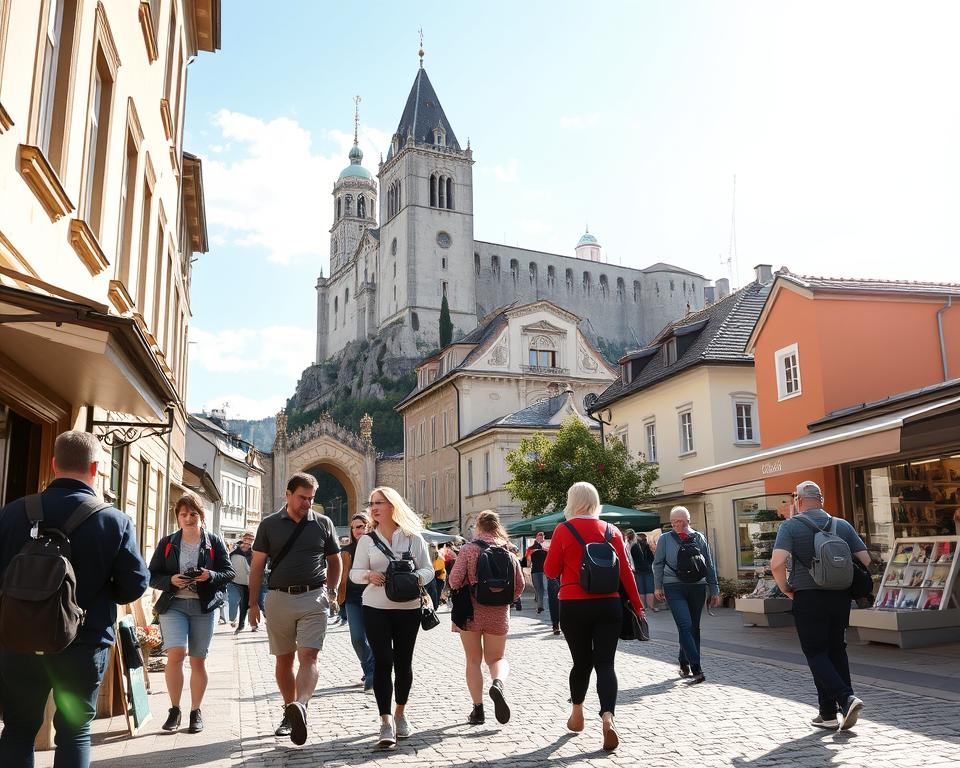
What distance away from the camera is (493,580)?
7.55 metres

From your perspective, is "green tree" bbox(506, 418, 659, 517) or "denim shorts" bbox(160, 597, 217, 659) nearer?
"denim shorts" bbox(160, 597, 217, 659)

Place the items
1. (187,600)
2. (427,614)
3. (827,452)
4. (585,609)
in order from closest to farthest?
(585,609)
(427,614)
(187,600)
(827,452)

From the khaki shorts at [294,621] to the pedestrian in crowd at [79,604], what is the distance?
7.32 feet

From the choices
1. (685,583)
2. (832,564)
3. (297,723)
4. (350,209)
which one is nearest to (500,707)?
(297,723)

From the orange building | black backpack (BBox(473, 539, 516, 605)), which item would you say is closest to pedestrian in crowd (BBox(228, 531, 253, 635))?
the orange building

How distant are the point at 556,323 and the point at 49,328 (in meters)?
42.9

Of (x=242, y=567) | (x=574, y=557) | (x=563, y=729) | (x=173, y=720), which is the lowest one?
(x=563, y=729)

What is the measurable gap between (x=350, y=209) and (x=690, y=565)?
126m

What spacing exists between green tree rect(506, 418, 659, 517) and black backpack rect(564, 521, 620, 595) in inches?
793

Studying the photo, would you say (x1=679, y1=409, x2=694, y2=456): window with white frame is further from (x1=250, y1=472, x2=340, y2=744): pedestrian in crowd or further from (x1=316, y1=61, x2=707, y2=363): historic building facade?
(x1=316, y1=61, x2=707, y2=363): historic building facade

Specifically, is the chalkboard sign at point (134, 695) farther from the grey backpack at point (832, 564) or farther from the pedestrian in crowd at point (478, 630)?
the grey backpack at point (832, 564)

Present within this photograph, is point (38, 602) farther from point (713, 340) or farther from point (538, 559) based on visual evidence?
point (713, 340)

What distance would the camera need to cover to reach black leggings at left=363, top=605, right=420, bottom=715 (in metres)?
6.86

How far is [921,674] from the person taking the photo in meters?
9.92
